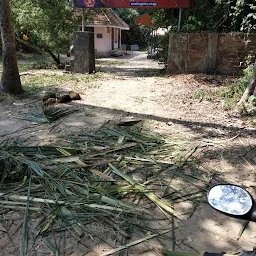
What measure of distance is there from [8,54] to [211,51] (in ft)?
20.5

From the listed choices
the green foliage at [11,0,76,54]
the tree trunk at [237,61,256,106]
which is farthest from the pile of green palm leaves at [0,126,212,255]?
the green foliage at [11,0,76,54]

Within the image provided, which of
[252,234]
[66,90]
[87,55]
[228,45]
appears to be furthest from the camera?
[87,55]

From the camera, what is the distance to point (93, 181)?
296 cm

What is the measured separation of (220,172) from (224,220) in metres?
0.87

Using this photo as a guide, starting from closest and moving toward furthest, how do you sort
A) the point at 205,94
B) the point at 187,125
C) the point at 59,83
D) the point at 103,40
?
the point at 187,125 → the point at 205,94 → the point at 59,83 → the point at 103,40

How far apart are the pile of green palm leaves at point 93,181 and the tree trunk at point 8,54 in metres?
3.42

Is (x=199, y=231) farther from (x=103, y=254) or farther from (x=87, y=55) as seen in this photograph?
(x=87, y=55)

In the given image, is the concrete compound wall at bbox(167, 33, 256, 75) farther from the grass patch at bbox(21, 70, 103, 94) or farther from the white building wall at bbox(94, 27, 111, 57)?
the white building wall at bbox(94, 27, 111, 57)

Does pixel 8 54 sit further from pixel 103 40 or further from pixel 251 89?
pixel 103 40

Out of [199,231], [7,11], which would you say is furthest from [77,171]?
[7,11]

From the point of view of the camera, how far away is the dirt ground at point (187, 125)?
236 cm

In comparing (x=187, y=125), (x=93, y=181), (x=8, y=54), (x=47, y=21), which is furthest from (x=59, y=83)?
(x=93, y=181)

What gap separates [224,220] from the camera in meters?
2.55

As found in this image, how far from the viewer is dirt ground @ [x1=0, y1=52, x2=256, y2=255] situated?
7.75ft
